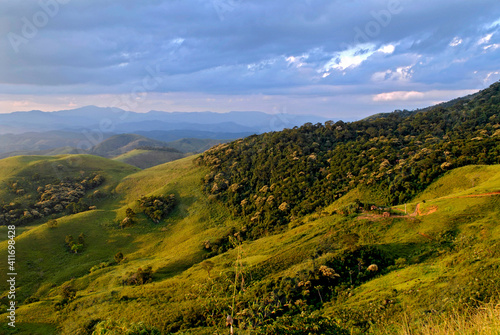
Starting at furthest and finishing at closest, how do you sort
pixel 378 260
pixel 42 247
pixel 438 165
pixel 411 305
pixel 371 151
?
pixel 371 151, pixel 42 247, pixel 438 165, pixel 378 260, pixel 411 305

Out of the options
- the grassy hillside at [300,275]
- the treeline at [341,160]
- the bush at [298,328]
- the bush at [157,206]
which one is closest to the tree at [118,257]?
the grassy hillside at [300,275]

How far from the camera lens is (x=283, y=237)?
3406 cm

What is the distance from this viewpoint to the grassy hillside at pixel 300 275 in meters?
14.4

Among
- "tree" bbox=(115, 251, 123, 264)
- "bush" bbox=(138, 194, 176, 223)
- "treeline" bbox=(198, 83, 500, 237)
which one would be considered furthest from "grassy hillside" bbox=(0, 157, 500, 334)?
"bush" bbox=(138, 194, 176, 223)

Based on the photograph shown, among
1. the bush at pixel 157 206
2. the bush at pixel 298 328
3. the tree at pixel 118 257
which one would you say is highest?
the bush at pixel 298 328

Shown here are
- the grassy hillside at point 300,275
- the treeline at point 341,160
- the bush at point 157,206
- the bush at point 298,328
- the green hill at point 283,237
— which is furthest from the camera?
the bush at point 157,206

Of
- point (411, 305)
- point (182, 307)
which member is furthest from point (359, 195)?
point (182, 307)

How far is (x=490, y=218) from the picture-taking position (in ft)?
73.9

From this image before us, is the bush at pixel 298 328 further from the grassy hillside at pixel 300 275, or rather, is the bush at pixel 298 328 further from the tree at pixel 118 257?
the tree at pixel 118 257

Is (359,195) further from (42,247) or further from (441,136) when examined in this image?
(42,247)

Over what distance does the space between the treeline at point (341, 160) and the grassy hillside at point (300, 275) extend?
5042 mm

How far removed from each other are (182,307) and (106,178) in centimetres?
7528

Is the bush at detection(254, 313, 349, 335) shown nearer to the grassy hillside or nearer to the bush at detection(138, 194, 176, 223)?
the grassy hillside

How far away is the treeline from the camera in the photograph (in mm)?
44156
